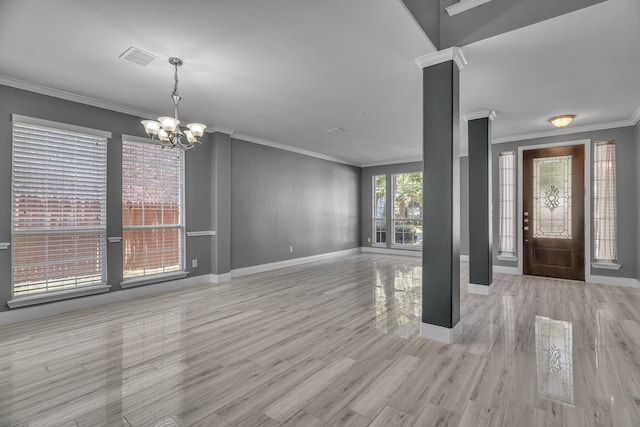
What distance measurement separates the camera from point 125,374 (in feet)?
7.87

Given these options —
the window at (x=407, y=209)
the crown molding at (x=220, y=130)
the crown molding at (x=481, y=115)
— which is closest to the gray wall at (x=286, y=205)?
the crown molding at (x=220, y=130)

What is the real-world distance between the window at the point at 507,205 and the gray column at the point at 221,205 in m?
5.53

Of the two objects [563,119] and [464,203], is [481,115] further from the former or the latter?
[464,203]

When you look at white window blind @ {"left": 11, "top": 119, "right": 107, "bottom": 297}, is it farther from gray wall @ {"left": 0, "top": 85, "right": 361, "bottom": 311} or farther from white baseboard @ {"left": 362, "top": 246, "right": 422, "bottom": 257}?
white baseboard @ {"left": 362, "top": 246, "right": 422, "bottom": 257}

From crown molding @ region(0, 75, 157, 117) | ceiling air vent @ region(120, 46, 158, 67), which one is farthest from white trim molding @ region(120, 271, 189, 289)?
ceiling air vent @ region(120, 46, 158, 67)

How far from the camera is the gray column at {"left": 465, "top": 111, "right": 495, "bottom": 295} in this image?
15.4 ft

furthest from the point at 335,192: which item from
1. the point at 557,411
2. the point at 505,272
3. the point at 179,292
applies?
the point at 557,411

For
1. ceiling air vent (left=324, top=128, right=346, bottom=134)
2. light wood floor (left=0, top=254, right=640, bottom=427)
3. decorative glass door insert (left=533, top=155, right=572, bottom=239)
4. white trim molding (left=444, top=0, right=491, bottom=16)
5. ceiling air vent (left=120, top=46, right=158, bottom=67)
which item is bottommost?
light wood floor (left=0, top=254, right=640, bottom=427)

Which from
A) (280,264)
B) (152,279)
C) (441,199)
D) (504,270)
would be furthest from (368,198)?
(441,199)

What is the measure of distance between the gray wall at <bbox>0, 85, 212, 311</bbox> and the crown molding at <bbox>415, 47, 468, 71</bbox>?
406cm

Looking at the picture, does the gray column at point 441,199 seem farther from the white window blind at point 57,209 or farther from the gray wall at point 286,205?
the white window blind at point 57,209

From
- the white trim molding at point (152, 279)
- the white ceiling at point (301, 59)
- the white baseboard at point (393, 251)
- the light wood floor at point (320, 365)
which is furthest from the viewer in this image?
the white baseboard at point (393, 251)

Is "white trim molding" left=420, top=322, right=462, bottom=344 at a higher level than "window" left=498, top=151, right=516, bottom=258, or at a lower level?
A: lower

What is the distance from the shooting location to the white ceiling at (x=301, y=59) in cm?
238
